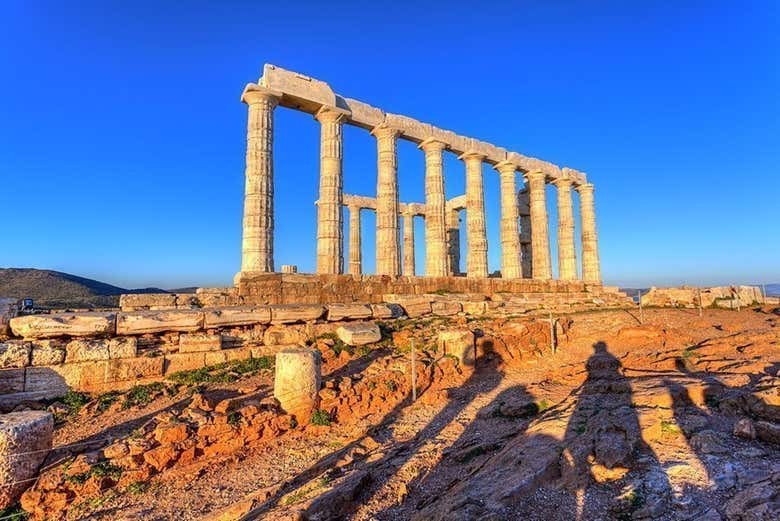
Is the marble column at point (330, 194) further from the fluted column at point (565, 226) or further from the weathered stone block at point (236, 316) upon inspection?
the fluted column at point (565, 226)

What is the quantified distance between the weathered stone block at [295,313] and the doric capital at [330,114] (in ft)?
32.6

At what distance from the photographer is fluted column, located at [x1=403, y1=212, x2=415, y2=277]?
32.9 metres

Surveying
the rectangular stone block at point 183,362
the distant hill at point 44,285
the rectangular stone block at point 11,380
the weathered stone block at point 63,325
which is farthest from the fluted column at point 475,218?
the distant hill at point 44,285

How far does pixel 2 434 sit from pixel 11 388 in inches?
147

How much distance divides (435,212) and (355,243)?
24.0 ft

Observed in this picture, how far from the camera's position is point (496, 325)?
556 inches

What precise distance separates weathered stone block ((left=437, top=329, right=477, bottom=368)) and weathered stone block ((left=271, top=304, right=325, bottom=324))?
406 centimetres

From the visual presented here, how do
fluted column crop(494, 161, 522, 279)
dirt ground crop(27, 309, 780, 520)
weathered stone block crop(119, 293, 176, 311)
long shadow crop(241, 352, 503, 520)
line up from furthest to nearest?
fluted column crop(494, 161, 522, 279), weathered stone block crop(119, 293, 176, 311), long shadow crop(241, 352, 503, 520), dirt ground crop(27, 309, 780, 520)

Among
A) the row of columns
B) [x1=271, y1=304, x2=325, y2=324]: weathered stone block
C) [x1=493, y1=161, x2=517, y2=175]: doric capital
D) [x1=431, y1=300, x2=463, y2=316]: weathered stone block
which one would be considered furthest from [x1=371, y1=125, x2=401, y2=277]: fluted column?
[x1=493, y1=161, x2=517, y2=175]: doric capital

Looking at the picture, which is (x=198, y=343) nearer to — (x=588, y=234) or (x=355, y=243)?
(x=355, y=243)

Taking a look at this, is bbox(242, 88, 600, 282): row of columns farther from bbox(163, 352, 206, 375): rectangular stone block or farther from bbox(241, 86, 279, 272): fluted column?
bbox(163, 352, 206, 375): rectangular stone block

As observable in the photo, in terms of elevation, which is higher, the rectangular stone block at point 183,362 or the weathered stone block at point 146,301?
the weathered stone block at point 146,301

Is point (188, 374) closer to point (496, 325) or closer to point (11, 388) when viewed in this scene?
point (11, 388)

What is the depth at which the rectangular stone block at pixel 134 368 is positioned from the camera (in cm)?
921
